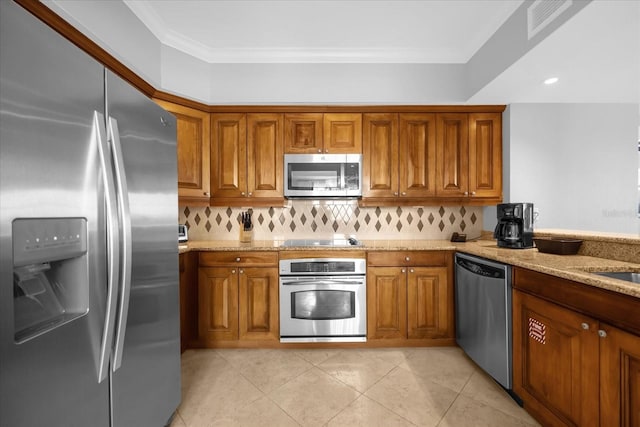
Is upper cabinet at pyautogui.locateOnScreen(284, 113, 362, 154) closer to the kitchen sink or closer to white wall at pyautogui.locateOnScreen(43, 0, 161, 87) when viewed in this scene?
white wall at pyautogui.locateOnScreen(43, 0, 161, 87)

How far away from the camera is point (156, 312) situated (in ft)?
4.59

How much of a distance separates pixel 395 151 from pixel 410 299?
1420 millimetres

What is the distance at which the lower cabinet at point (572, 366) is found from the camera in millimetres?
1170

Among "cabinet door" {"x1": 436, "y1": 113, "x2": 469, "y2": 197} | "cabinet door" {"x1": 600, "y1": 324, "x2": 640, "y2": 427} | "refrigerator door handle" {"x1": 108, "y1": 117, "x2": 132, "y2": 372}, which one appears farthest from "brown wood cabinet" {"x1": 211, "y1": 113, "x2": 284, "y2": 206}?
"cabinet door" {"x1": 600, "y1": 324, "x2": 640, "y2": 427}

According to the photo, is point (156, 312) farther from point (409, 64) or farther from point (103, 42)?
point (409, 64)

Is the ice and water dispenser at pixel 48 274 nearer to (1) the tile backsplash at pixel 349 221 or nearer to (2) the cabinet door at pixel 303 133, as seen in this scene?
(2) the cabinet door at pixel 303 133

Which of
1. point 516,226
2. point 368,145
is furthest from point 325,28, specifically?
point 516,226

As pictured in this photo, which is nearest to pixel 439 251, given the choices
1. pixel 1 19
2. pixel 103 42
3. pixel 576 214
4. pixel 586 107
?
pixel 576 214

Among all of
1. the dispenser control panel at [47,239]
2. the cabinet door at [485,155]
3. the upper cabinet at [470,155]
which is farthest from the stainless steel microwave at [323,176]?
the dispenser control panel at [47,239]

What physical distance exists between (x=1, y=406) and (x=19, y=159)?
621 mm

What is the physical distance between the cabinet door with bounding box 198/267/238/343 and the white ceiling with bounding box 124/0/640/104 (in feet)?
6.72

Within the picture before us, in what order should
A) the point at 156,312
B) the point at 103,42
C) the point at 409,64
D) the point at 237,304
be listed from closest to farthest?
the point at 156,312
the point at 103,42
the point at 237,304
the point at 409,64

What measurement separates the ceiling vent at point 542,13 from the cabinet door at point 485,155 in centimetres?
100

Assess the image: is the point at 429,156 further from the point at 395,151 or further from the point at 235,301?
the point at 235,301
